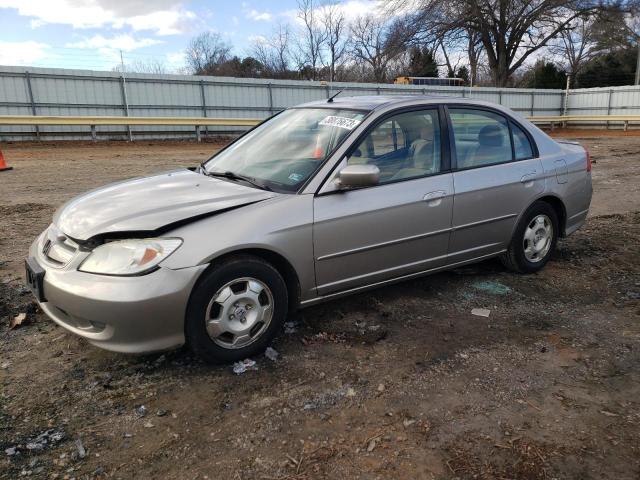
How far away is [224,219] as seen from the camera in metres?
3.21

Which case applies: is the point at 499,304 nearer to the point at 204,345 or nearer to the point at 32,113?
the point at 204,345

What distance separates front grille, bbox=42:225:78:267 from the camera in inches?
127

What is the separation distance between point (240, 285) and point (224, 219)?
0.43 metres

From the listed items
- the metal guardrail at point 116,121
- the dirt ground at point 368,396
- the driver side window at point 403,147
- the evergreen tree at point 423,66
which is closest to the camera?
the dirt ground at point 368,396

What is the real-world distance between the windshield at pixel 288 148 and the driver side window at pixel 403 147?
185 mm

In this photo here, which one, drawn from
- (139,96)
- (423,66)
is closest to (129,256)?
(139,96)

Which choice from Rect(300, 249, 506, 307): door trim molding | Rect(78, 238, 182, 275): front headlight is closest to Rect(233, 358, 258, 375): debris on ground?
Rect(300, 249, 506, 307): door trim molding

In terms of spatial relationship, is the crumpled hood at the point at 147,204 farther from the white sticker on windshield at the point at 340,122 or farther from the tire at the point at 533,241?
the tire at the point at 533,241

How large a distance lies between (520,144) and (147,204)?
336cm

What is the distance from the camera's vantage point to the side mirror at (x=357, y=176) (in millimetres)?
3525

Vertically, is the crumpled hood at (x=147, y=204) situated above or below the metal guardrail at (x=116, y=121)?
below

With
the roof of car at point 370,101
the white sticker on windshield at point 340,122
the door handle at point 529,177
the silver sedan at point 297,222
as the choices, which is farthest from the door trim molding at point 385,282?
the roof of car at point 370,101

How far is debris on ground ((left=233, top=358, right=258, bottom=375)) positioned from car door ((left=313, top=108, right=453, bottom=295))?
69cm

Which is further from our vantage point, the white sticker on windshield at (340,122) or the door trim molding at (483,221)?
the door trim molding at (483,221)
